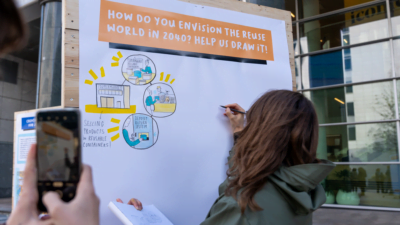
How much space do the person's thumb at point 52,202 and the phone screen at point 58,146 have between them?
0.12ft

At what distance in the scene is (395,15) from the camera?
234 inches

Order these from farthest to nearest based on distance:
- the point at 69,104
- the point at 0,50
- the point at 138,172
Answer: the point at 138,172
the point at 69,104
the point at 0,50

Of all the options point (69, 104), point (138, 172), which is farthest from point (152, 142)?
point (69, 104)

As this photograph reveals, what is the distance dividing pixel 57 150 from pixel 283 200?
100cm

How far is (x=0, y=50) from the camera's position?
0.60 metres

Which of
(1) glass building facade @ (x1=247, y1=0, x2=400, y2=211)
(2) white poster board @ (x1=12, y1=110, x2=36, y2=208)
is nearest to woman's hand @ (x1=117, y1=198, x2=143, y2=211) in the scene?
(2) white poster board @ (x1=12, y1=110, x2=36, y2=208)

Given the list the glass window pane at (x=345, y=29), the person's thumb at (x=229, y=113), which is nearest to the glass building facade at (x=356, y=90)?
the glass window pane at (x=345, y=29)

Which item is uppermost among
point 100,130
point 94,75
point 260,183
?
point 94,75

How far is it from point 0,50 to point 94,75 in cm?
96

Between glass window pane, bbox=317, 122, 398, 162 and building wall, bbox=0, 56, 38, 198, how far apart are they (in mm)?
9945

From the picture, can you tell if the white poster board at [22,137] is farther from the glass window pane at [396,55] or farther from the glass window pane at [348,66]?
the glass window pane at [396,55]

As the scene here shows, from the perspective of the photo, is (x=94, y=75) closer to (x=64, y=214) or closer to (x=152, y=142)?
(x=152, y=142)

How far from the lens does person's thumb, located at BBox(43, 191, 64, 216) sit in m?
0.46

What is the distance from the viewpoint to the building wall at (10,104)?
1001 centimetres
